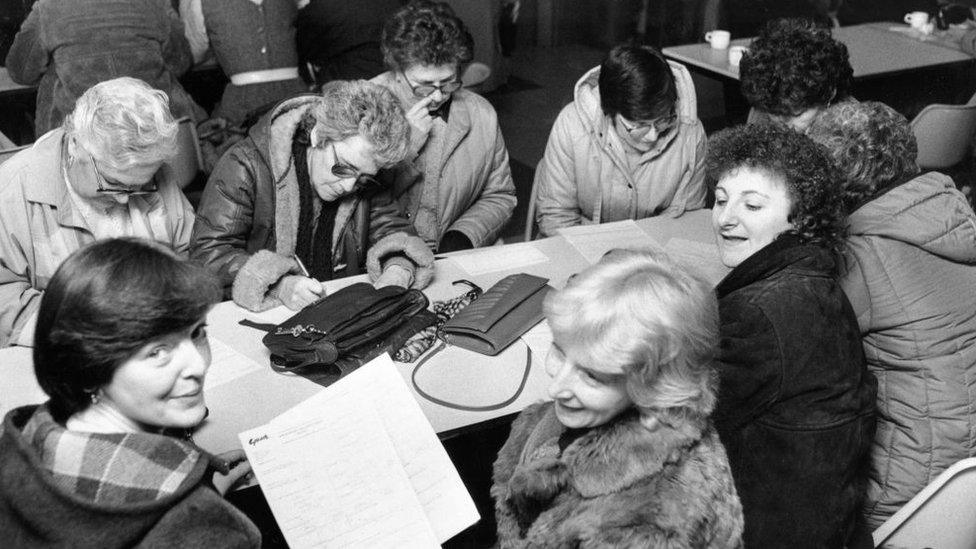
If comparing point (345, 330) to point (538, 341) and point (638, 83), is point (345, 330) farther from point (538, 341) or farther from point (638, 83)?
point (638, 83)

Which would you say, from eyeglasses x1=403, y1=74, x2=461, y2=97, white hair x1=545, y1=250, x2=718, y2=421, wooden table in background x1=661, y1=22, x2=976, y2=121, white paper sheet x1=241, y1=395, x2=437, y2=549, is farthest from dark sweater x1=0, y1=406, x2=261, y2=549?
wooden table in background x1=661, y1=22, x2=976, y2=121

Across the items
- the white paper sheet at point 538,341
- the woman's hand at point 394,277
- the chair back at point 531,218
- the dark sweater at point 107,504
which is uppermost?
the dark sweater at point 107,504

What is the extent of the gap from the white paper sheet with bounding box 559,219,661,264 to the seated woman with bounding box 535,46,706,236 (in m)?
0.26

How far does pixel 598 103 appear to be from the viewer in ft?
11.3

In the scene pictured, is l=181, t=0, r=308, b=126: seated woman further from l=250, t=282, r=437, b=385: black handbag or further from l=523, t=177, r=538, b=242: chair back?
l=250, t=282, r=437, b=385: black handbag

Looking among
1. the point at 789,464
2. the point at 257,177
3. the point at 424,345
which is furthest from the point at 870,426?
the point at 257,177

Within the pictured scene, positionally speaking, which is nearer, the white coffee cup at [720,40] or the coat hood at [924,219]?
the coat hood at [924,219]

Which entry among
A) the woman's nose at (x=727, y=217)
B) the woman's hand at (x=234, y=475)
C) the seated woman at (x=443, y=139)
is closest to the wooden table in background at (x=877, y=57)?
the seated woman at (x=443, y=139)

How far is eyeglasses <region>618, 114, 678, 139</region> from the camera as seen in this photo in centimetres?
330

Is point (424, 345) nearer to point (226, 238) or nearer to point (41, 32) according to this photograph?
point (226, 238)

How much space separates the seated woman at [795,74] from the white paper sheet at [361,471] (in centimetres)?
184

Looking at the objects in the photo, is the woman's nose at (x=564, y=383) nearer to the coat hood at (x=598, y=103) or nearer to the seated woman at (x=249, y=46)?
the coat hood at (x=598, y=103)

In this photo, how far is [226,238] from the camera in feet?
9.43

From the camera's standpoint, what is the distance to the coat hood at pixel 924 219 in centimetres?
232
